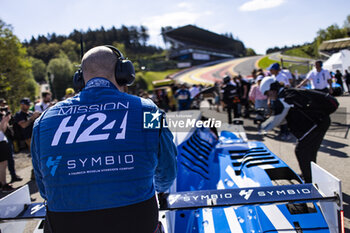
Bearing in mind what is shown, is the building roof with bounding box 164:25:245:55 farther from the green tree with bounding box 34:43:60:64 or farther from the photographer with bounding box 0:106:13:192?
the photographer with bounding box 0:106:13:192

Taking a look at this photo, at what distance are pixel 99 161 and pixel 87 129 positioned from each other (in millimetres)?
169

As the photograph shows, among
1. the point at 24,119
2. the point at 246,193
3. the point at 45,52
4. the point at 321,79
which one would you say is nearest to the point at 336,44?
the point at 321,79

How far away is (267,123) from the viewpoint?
132 inches

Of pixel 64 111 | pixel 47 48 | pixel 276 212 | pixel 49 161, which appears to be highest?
pixel 47 48

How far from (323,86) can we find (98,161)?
285 inches

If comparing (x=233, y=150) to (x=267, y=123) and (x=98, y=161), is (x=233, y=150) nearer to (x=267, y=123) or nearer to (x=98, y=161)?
(x=267, y=123)

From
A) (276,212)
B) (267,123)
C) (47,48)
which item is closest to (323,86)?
(267,123)

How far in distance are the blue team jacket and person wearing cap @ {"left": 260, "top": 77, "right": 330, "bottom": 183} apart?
2.41 meters

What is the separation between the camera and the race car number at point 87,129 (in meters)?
1.13

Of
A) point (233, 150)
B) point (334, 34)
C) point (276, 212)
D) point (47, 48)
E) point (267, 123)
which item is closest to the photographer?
point (276, 212)

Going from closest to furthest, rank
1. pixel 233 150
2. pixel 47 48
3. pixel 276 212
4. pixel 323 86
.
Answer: pixel 276 212, pixel 233 150, pixel 323 86, pixel 47 48

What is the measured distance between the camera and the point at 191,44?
271 ft

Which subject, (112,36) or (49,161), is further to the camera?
(112,36)

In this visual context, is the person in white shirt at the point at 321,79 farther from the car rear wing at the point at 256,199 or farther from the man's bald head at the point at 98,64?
the man's bald head at the point at 98,64
